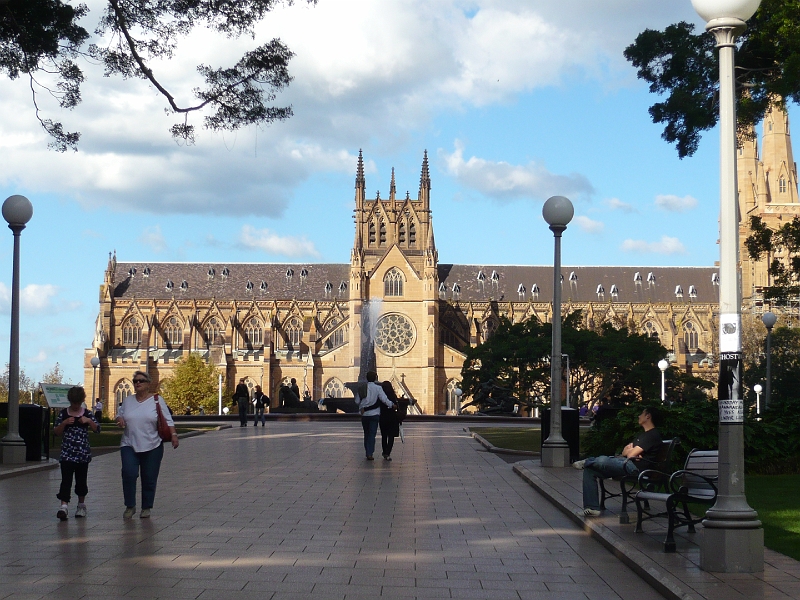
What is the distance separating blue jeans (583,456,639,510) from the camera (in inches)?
464

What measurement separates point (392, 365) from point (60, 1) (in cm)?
7792

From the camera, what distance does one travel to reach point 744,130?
2531 cm

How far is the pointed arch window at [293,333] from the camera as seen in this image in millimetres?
105125

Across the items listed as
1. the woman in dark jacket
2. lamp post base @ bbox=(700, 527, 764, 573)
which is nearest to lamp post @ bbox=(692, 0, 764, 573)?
lamp post base @ bbox=(700, 527, 764, 573)

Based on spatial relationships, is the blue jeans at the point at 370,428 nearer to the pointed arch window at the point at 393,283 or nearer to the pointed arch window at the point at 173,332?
the pointed arch window at the point at 393,283

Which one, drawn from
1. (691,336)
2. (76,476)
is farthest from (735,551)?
(691,336)

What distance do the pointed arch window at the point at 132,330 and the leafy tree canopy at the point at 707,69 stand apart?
3418 inches

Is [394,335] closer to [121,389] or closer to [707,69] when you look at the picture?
[121,389]

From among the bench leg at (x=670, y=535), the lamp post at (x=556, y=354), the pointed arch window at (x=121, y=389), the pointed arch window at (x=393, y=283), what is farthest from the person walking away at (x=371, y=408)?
the pointed arch window at (x=121, y=389)

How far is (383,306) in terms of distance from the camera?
309ft

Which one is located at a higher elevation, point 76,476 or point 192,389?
point 76,476

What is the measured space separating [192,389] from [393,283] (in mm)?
20231

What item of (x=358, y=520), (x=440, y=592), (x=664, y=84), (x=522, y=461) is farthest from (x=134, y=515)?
(x=664, y=84)

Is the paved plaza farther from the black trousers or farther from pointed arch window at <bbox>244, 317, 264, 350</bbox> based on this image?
pointed arch window at <bbox>244, 317, 264, 350</bbox>
